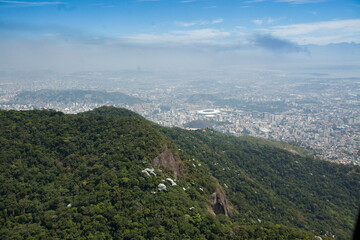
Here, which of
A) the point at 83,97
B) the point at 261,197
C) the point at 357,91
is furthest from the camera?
the point at 357,91

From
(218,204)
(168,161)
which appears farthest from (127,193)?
(218,204)

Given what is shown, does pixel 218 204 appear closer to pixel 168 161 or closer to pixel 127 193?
pixel 168 161

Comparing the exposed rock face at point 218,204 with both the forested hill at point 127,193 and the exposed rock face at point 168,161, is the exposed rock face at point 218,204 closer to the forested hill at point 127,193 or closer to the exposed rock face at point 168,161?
the forested hill at point 127,193

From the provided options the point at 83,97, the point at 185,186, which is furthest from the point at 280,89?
the point at 185,186

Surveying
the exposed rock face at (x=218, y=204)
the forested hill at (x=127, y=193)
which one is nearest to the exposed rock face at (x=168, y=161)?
the forested hill at (x=127, y=193)

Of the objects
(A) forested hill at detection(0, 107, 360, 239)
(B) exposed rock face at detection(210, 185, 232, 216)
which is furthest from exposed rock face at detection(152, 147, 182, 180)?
(B) exposed rock face at detection(210, 185, 232, 216)

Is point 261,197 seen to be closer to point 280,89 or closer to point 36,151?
point 36,151
